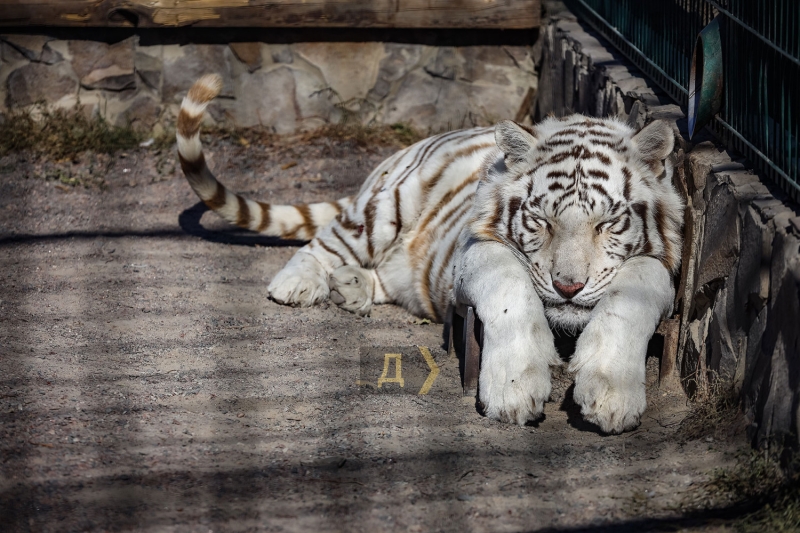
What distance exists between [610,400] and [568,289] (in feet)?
1.28

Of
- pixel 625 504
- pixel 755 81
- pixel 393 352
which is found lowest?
pixel 393 352

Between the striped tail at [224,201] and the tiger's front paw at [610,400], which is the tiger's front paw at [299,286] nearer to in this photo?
the striped tail at [224,201]

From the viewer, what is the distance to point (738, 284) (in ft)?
8.00

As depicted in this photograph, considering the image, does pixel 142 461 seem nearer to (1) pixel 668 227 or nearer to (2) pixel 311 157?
(1) pixel 668 227

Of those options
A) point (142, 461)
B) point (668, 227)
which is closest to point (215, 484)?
point (142, 461)

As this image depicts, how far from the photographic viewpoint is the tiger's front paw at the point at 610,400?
2.44m

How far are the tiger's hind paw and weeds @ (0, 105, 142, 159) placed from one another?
6.41 feet

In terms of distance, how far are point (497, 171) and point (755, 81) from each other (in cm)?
87

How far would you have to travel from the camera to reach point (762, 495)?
81.8 inches

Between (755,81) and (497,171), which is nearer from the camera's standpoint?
(755,81)

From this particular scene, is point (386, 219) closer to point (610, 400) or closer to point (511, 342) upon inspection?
point (511, 342)

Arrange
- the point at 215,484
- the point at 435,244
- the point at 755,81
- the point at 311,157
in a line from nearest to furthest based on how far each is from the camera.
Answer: the point at 215,484
the point at 755,81
the point at 435,244
the point at 311,157

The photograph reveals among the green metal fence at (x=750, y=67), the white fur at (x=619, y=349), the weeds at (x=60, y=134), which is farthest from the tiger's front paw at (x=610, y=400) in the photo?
the weeds at (x=60, y=134)

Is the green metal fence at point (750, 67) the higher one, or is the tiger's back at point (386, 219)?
the green metal fence at point (750, 67)
